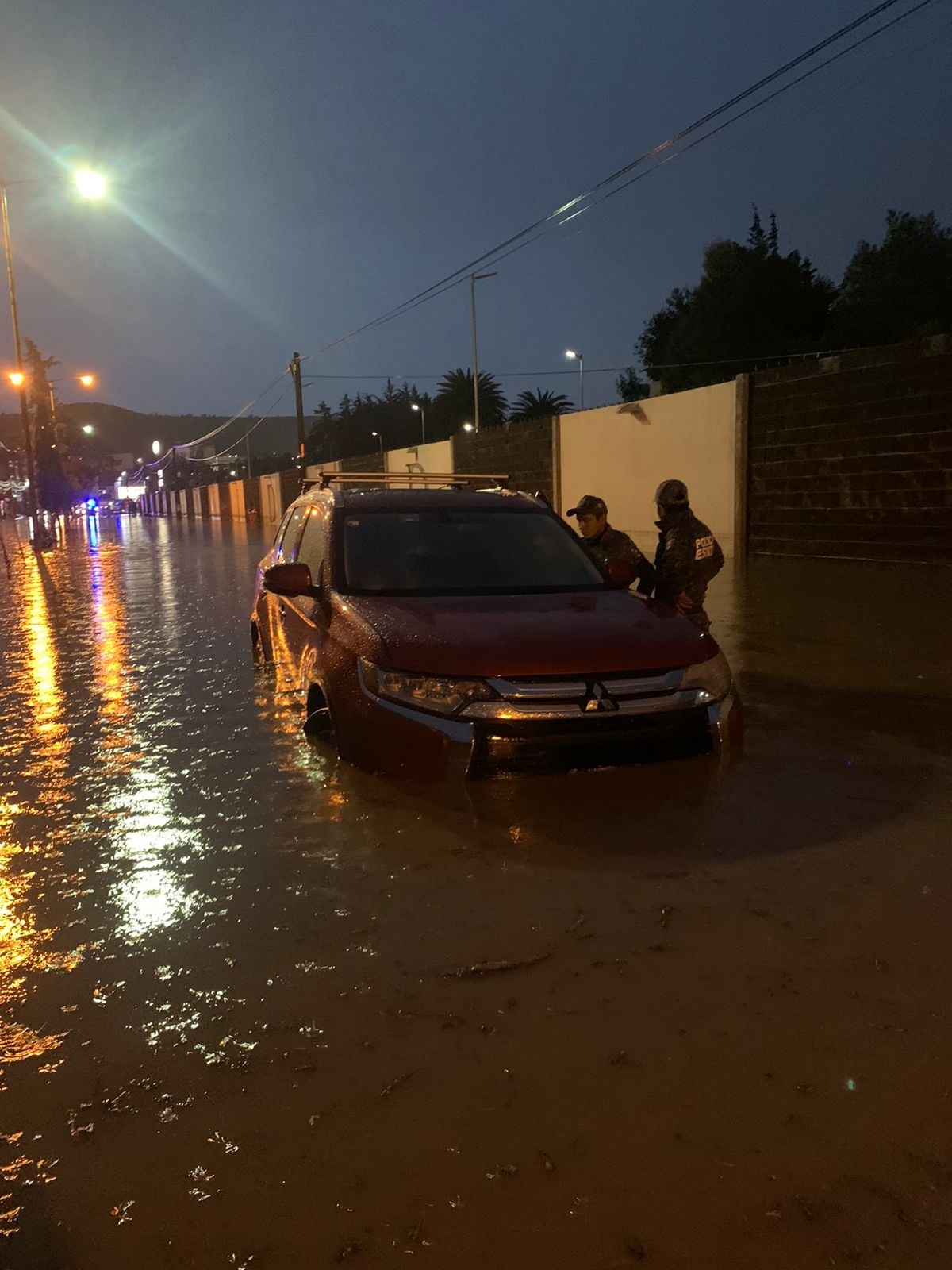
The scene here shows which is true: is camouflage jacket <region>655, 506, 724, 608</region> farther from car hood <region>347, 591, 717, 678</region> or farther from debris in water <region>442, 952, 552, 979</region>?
debris in water <region>442, 952, 552, 979</region>

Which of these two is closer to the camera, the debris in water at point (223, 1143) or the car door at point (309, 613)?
the debris in water at point (223, 1143)

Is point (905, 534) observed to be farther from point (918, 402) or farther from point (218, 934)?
point (218, 934)

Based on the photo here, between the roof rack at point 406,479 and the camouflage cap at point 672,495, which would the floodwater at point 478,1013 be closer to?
the camouflage cap at point 672,495

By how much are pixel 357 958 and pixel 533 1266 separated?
1.35 metres

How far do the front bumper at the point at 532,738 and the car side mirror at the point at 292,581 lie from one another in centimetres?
114

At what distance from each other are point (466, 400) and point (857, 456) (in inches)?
2250

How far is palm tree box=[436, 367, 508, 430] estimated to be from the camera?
7000 cm

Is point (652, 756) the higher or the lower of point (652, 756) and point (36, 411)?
the lower

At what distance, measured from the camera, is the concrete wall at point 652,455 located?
1712 centimetres

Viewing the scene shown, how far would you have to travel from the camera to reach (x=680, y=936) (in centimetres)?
322

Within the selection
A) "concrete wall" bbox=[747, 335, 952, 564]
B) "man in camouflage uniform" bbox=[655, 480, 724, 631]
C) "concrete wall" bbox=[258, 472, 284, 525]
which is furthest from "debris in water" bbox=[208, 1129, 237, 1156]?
"concrete wall" bbox=[258, 472, 284, 525]

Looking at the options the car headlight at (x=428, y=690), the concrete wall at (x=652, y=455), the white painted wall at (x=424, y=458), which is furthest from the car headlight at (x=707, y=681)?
the white painted wall at (x=424, y=458)

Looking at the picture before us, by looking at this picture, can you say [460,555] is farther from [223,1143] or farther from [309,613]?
[223,1143]

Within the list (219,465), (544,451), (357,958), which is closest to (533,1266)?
(357,958)
